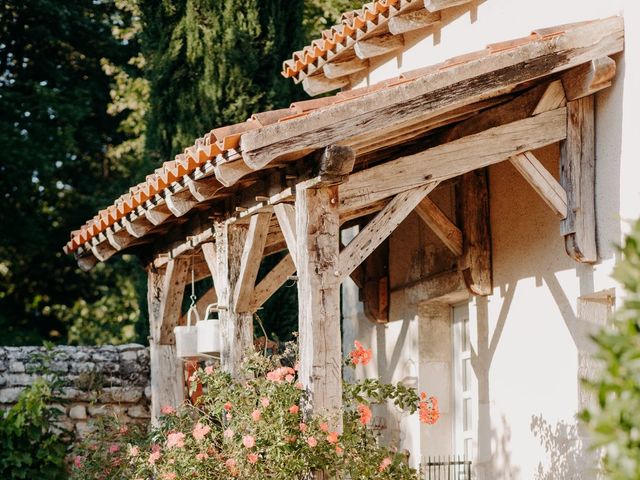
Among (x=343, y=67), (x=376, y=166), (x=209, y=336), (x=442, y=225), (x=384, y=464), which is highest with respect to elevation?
(x=343, y=67)

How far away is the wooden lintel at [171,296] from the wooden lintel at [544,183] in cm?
319

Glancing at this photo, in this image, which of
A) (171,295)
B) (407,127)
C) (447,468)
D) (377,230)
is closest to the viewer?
(377,230)

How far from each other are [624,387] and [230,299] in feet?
15.9

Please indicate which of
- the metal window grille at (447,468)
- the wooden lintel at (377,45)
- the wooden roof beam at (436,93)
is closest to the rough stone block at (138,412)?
the metal window grille at (447,468)

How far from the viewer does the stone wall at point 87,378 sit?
10477 mm

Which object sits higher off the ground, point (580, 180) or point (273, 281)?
point (580, 180)

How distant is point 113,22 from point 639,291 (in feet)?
60.0

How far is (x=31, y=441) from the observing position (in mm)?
10117

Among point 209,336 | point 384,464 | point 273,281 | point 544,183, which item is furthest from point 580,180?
point 209,336

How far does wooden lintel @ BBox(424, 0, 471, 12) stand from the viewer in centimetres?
805

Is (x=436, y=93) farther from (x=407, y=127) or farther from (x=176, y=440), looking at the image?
(x=176, y=440)

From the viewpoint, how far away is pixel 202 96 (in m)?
12.7

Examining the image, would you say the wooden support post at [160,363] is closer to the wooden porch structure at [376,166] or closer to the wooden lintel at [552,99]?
the wooden porch structure at [376,166]

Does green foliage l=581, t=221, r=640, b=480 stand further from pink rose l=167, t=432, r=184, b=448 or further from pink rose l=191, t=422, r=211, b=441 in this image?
pink rose l=167, t=432, r=184, b=448
